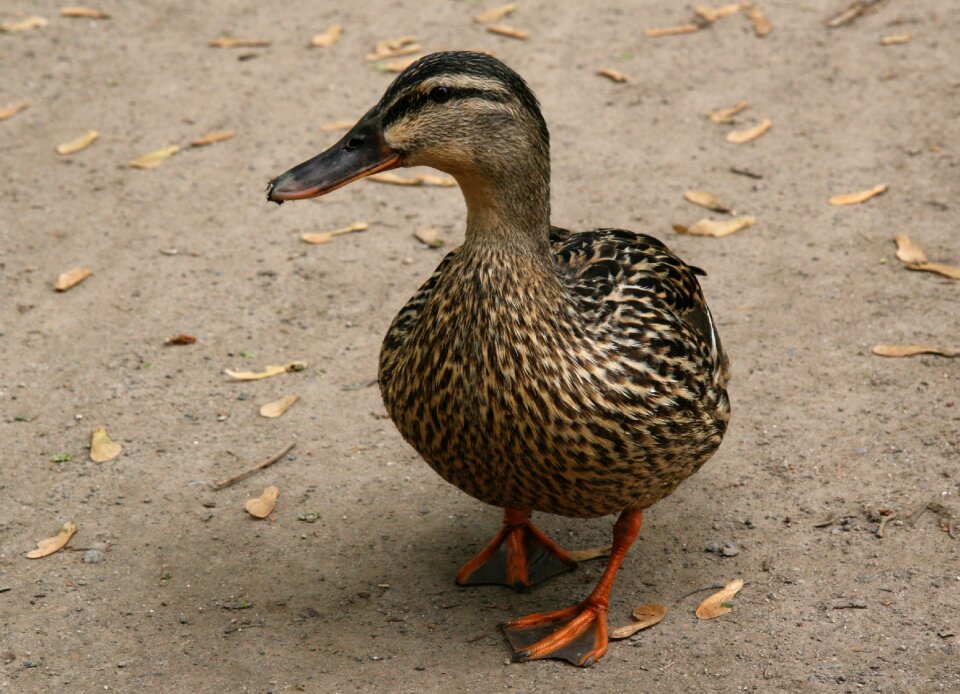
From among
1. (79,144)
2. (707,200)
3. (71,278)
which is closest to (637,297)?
(707,200)

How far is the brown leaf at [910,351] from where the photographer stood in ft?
17.5

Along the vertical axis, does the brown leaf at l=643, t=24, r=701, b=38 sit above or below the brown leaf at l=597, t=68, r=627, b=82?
above

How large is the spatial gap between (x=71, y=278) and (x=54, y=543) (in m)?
1.95

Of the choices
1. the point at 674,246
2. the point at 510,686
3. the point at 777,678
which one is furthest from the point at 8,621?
the point at 674,246

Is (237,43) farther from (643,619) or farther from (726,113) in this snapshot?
(643,619)

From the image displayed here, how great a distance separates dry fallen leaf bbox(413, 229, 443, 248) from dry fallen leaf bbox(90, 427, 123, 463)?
2.03 m

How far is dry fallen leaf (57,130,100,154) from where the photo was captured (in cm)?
726

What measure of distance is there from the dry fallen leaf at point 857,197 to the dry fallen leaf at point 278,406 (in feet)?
10.3

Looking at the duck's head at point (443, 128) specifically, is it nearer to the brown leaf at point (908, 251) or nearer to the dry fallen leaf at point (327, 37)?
the brown leaf at point (908, 251)

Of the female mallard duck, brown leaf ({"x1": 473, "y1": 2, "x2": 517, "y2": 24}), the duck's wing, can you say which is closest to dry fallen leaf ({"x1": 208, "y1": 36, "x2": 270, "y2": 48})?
brown leaf ({"x1": 473, "y1": 2, "x2": 517, "y2": 24})

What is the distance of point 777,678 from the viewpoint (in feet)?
12.6

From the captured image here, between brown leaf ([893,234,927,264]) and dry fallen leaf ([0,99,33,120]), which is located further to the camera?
dry fallen leaf ([0,99,33,120])

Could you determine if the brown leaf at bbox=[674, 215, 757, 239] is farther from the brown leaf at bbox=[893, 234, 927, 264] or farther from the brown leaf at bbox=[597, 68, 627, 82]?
the brown leaf at bbox=[597, 68, 627, 82]

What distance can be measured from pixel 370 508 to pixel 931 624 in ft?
6.74
